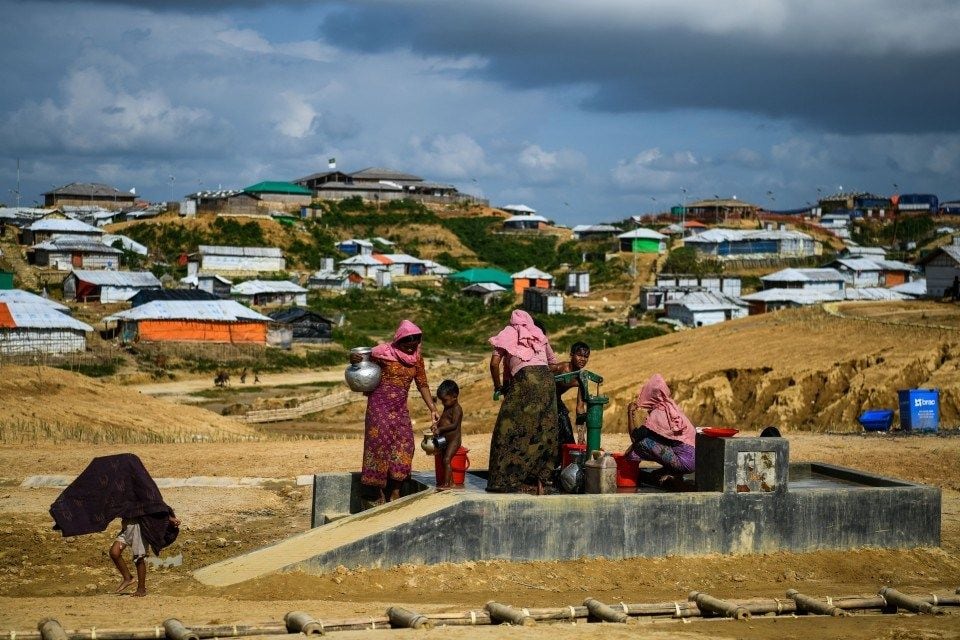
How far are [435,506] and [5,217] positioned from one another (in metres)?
69.9

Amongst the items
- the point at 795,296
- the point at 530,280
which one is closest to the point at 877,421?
the point at 795,296

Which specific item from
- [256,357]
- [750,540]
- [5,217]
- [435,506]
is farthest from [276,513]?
[5,217]

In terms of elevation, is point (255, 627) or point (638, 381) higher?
point (638, 381)

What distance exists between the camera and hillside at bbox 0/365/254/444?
21.0 metres

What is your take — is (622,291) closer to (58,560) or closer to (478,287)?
(478,287)

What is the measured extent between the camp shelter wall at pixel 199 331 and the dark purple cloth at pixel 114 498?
3623 cm

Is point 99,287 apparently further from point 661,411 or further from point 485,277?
point 661,411

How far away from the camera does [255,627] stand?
7988mm

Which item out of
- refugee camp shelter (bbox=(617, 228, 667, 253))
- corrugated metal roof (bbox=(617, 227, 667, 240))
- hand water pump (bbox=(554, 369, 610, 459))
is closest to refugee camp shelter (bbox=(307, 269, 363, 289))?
refugee camp shelter (bbox=(617, 228, 667, 253))

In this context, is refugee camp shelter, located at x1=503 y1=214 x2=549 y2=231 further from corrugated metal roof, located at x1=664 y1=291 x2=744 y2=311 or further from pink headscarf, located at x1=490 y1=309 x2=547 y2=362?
pink headscarf, located at x1=490 y1=309 x2=547 y2=362

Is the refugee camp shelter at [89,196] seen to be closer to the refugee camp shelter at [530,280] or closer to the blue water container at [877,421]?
the refugee camp shelter at [530,280]

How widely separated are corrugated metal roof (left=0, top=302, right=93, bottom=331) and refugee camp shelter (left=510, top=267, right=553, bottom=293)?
97.3ft

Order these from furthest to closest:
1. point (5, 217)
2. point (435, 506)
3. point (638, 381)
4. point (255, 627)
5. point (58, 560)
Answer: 1. point (5, 217)
2. point (638, 381)
3. point (58, 560)
4. point (435, 506)
5. point (255, 627)

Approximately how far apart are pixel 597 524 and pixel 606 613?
6.69 feet
